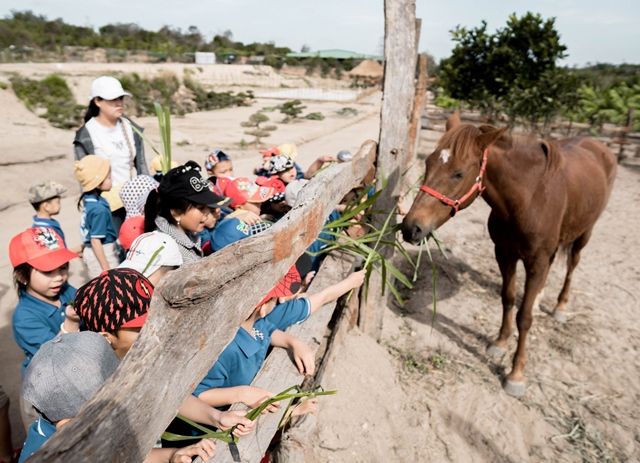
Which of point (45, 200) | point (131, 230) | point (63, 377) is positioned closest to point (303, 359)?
point (63, 377)

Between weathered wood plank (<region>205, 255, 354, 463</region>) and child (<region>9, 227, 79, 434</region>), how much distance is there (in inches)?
39.8

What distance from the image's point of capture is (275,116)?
80.0 feet

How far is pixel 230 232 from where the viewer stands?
92.4 inches

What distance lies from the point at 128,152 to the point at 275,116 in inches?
857

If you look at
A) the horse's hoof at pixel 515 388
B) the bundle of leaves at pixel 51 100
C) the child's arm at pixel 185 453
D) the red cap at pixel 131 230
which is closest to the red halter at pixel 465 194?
the horse's hoof at pixel 515 388

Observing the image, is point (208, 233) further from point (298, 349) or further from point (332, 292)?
point (298, 349)

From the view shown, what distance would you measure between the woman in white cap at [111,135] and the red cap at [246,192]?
34.4 inches

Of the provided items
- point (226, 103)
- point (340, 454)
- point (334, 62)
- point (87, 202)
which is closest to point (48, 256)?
point (87, 202)

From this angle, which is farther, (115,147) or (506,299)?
(506,299)

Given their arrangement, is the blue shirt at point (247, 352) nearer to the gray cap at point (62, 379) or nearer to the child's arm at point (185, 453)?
the child's arm at point (185, 453)

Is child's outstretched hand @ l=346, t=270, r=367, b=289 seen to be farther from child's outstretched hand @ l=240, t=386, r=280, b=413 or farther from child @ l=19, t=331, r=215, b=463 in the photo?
child @ l=19, t=331, r=215, b=463

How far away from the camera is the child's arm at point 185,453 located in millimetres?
1406

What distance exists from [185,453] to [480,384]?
2848mm


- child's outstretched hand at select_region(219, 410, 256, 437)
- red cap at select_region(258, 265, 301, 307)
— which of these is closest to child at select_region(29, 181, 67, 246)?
red cap at select_region(258, 265, 301, 307)
